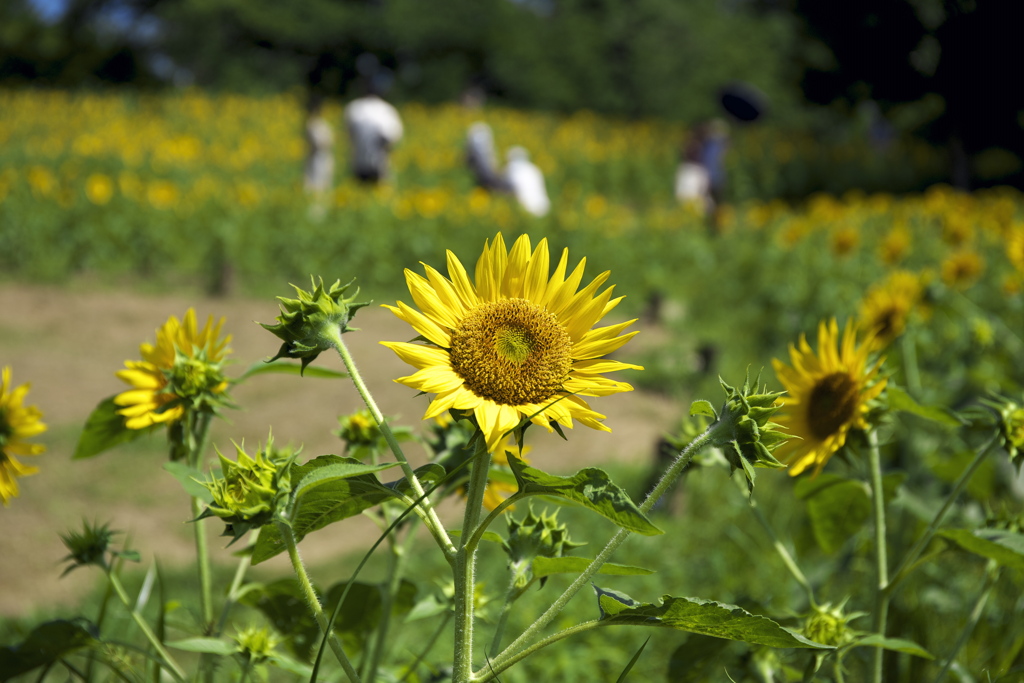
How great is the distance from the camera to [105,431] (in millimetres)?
1351

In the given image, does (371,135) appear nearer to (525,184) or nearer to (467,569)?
(525,184)

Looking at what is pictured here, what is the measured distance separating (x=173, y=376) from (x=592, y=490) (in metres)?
0.68

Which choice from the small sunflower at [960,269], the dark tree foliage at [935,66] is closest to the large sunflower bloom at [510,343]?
the small sunflower at [960,269]

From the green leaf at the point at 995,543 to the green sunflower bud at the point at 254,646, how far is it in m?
0.97

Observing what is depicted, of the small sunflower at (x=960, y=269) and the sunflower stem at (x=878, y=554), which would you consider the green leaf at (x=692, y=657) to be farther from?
the small sunflower at (x=960, y=269)

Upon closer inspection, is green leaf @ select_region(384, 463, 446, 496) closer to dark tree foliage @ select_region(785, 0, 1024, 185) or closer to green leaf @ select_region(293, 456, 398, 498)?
green leaf @ select_region(293, 456, 398, 498)

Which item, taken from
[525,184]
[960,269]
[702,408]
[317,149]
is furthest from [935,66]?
[702,408]

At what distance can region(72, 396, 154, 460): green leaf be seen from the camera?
1.33 m

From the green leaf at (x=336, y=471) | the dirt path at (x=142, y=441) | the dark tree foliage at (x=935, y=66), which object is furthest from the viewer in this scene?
the dark tree foliage at (x=935, y=66)

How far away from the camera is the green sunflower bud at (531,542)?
1063 mm

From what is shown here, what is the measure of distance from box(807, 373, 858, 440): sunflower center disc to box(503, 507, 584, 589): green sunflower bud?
54 centimetres

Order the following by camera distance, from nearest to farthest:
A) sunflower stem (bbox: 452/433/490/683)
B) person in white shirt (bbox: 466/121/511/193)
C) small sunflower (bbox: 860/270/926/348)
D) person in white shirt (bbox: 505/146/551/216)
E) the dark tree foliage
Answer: sunflower stem (bbox: 452/433/490/683)
small sunflower (bbox: 860/270/926/348)
the dark tree foliage
person in white shirt (bbox: 505/146/551/216)
person in white shirt (bbox: 466/121/511/193)

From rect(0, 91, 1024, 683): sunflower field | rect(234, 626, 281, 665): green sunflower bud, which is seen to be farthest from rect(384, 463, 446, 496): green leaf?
rect(234, 626, 281, 665): green sunflower bud

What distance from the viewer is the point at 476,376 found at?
950 mm
